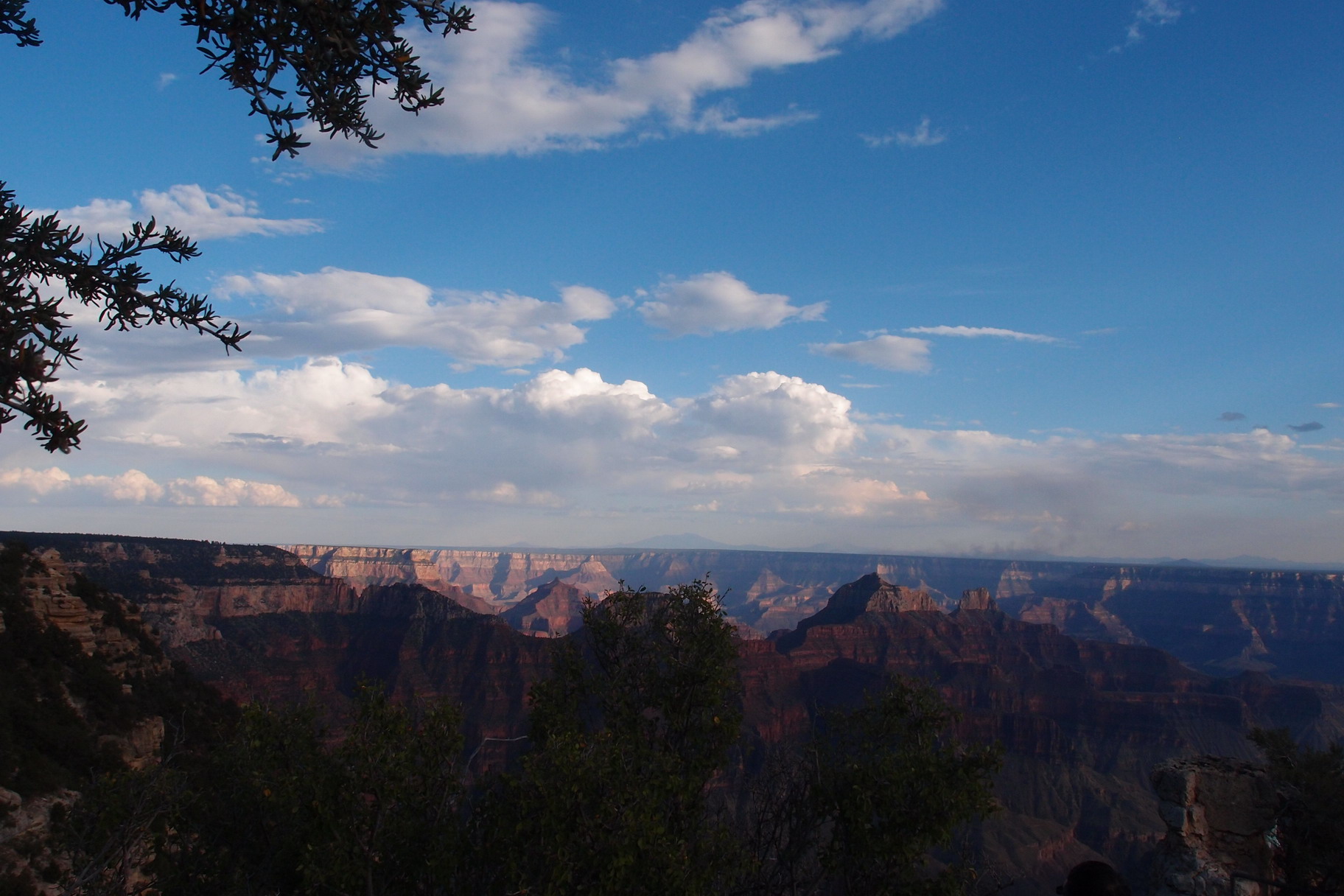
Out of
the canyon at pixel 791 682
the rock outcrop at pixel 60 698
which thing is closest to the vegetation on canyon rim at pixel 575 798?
the rock outcrop at pixel 60 698

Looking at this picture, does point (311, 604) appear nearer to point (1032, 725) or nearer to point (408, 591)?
point (408, 591)

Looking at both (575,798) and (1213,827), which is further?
(1213,827)

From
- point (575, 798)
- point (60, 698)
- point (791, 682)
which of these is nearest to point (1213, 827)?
point (575, 798)

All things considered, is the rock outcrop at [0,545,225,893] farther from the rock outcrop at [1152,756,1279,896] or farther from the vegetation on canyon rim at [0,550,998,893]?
the rock outcrop at [1152,756,1279,896]

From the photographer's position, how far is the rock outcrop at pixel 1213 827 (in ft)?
38.4

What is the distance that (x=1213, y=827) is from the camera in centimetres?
1216

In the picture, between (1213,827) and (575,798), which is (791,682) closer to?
(1213,827)

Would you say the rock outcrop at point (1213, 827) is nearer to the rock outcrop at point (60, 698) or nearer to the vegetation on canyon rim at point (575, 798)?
the vegetation on canyon rim at point (575, 798)

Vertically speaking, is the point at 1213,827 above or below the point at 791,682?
above

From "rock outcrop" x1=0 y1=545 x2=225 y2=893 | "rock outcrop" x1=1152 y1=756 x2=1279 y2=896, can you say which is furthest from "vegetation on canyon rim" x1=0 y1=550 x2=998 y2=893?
"rock outcrop" x1=0 y1=545 x2=225 y2=893

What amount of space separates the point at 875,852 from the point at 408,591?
135m

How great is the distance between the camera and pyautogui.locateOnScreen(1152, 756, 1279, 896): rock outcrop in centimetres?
1170

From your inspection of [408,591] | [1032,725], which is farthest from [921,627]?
[408,591]

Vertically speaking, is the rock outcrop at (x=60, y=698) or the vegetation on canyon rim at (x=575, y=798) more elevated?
the vegetation on canyon rim at (x=575, y=798)
